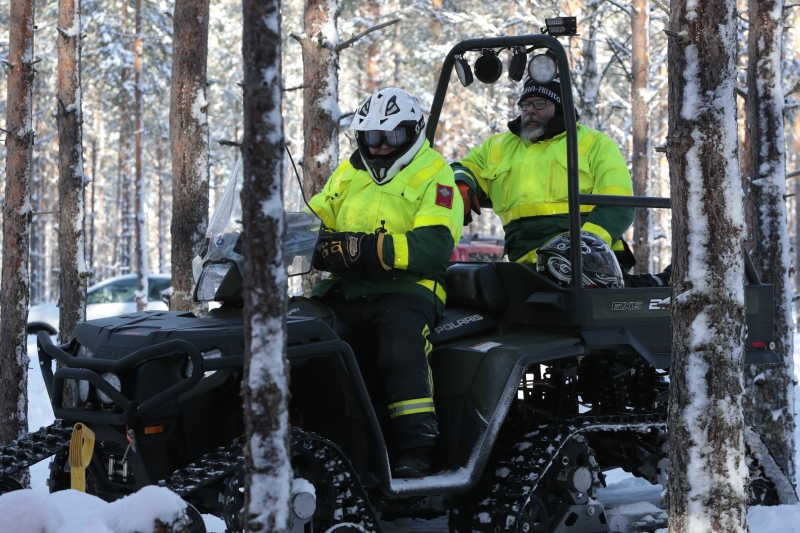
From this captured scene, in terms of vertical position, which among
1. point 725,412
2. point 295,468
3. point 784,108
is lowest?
point 295,468

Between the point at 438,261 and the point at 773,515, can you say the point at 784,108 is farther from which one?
the point at 438,261

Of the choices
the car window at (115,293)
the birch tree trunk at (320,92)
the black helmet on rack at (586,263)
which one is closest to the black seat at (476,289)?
the black helmet on rack at (586,263)

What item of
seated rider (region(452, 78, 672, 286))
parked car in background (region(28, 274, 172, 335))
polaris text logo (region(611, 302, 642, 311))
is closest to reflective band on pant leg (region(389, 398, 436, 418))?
polaris text logo (region(611, 302, 642, 311))

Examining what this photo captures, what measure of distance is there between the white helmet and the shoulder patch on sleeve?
9.4 inches

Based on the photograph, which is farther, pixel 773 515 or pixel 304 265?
pixel 773 515

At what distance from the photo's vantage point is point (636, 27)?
1520cm

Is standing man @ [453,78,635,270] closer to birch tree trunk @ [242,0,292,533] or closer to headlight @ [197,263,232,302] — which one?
headlight @ [197,263,232,302]

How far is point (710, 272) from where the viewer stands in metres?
3.96

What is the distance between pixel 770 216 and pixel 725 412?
374cm

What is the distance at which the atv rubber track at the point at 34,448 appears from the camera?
410cm

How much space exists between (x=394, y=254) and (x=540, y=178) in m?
1.52

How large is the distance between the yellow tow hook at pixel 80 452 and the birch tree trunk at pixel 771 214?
16.8 ft

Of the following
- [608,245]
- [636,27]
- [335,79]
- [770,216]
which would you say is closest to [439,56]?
[636,27]

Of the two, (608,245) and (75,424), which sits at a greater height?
(608,245)
